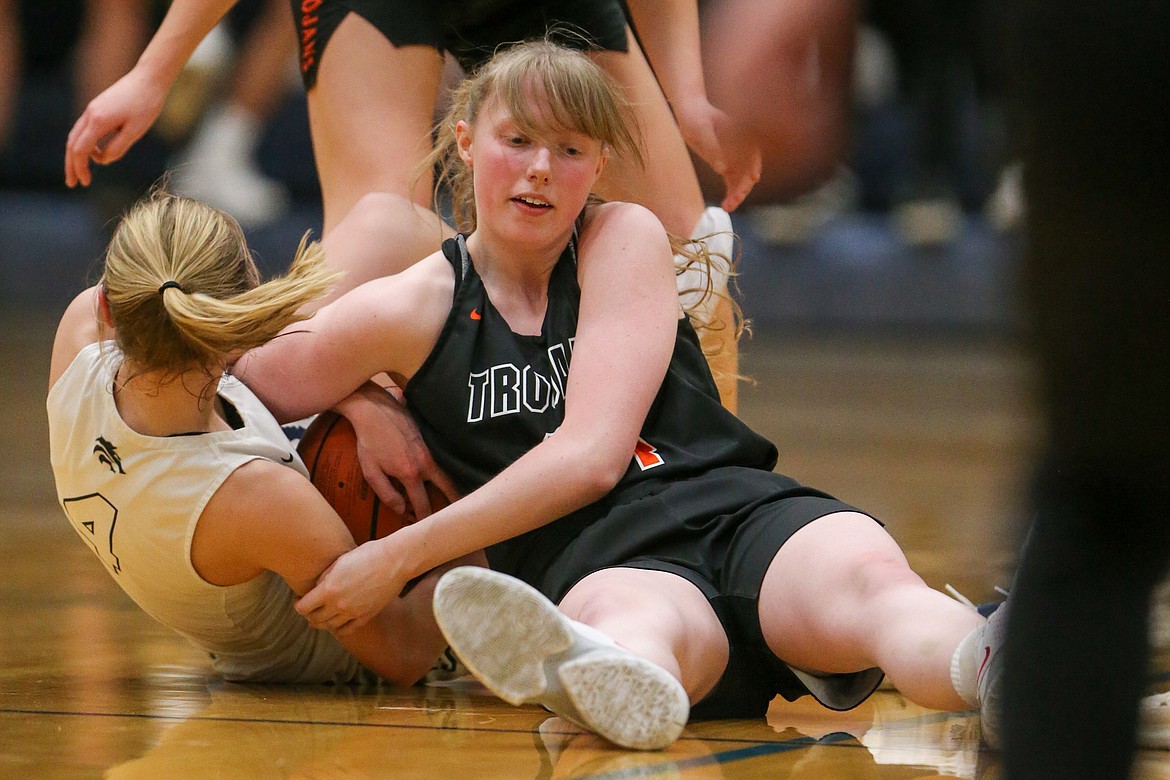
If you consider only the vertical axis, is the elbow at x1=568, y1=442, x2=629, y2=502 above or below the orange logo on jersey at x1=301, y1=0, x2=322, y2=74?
below

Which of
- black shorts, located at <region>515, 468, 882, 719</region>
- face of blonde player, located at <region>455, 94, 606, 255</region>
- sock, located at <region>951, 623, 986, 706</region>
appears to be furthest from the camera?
face of blonde player, located at <region>455, 94, 606, 255</region>

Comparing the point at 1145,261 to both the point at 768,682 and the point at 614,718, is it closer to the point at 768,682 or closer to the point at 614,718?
the point at 614,718

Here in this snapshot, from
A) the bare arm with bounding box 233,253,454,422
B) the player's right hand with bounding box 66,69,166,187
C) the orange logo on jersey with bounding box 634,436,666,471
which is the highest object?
the player's right hand with bounding box 66,69,166,187

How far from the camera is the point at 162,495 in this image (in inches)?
70.5

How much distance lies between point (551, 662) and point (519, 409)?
0.49m

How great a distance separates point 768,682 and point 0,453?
2.95 meters

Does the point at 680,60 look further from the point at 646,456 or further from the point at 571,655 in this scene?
the point at 571,655

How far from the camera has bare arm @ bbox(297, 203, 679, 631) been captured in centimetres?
179

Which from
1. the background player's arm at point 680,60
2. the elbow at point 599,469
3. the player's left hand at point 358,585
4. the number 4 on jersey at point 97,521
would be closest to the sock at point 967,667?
the elbow at point 599,469

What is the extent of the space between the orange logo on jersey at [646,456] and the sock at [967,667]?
0.49 meters

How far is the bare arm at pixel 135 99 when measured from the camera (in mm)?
2219

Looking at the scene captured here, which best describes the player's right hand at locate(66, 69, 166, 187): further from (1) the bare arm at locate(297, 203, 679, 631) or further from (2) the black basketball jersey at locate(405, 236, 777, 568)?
(1) the bare arm at locate(297, 203, 679, 631)

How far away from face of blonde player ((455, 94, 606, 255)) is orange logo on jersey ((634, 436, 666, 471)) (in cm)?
28

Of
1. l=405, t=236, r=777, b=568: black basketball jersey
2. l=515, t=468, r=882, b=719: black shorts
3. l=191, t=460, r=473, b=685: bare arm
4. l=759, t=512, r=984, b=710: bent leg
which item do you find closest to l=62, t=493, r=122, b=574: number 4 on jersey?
l=191, t=460, r=473, b=685: bare arm
